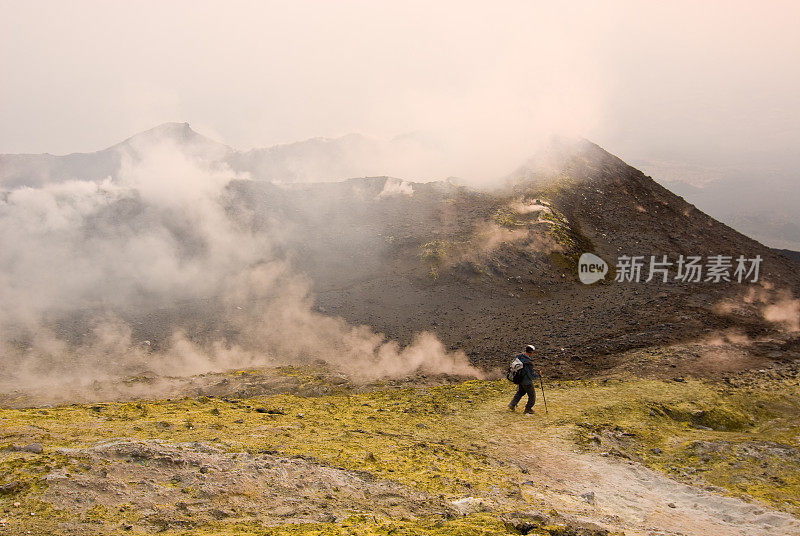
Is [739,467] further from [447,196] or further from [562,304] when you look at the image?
[447,196]

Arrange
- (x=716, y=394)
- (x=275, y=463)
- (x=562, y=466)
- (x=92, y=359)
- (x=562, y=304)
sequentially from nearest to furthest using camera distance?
(x=275, y=463)
(x=562, y=466)
(x=716, y=394)
(x=92, y=359)
(x=562, y=304)

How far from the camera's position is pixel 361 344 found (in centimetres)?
2144

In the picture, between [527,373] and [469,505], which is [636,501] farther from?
[527,373]

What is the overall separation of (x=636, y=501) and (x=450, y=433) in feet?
15.5

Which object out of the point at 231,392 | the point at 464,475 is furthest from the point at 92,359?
the point at 464,475

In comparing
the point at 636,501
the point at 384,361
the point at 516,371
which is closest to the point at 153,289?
the point at 384,361

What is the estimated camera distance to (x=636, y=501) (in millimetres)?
8422

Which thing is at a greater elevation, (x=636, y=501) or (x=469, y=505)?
(x=469, y=505)

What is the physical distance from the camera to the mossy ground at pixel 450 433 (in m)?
6.88

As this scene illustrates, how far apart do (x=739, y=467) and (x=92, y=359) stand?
22.2 m

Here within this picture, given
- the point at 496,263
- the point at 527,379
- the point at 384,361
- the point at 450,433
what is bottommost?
the point at 450,433

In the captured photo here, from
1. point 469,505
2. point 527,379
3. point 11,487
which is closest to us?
point 11,487

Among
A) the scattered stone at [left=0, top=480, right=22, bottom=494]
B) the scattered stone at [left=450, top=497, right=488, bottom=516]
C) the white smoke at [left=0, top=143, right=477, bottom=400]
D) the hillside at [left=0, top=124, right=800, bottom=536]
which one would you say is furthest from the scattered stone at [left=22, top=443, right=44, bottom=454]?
the white smoke at [left=0, top=143, right=477, bottom=400]

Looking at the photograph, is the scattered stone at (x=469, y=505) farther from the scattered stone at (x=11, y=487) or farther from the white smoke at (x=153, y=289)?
the white smoke at (x=153, y=289)
